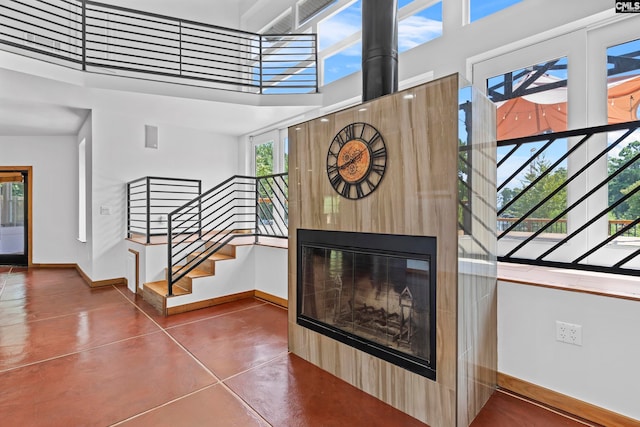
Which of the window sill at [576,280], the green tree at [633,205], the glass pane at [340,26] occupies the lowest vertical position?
the window sill at [576,280]

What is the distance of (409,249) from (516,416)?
1.13 meters

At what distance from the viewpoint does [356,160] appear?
7.34ft

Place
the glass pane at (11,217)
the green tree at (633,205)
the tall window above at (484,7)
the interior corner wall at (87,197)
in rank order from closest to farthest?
the green tree at (633,205)
the tall window above at (484,7)
the interior corner wall at (87,197)
the glass pane at (11,217)

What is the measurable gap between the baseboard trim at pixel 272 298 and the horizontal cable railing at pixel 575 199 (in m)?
2.42

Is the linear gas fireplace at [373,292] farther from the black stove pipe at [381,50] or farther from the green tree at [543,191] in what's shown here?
the green tree at [543,191]

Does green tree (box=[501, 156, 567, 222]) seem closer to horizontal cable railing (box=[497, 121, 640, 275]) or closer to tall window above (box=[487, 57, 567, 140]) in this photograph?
horizontal cable railing (box=[497, 121, 640, 275])

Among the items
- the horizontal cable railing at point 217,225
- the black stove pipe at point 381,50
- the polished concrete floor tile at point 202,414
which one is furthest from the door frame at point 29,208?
the black stove pipe at point 381,50

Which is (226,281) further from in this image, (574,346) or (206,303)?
(574,346)

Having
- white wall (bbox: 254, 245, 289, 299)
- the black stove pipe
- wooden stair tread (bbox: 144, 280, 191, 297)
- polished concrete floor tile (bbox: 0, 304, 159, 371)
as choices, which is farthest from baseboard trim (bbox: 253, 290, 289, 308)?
the black stove pipe

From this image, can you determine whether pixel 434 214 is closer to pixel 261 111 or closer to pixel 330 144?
pixel 330 144

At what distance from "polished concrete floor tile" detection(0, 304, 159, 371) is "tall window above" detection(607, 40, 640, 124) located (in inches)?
169

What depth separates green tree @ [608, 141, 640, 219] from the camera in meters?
2.25

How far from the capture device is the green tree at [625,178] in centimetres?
225

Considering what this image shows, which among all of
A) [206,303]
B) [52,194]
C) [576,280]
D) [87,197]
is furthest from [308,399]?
[52,194]
